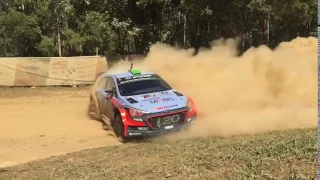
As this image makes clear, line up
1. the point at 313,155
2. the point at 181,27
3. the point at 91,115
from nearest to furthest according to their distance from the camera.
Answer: the point at 313,155 → the point at 91,115 → the point at 181,27

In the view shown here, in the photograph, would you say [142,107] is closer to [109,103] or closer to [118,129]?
[118,129]

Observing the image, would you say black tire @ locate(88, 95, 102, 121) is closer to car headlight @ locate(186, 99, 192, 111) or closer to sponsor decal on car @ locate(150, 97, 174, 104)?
sponsor decal on car @ locate(150, 97, 174, 104)

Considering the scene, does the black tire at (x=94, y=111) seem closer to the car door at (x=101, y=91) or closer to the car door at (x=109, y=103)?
the car door at (x=101, y=91)

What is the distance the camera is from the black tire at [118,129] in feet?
33.7

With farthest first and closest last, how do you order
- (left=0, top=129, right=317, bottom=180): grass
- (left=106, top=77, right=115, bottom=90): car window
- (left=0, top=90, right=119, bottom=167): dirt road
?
1. (left=106, top=77, right=115, bottom=90): car window
2. (left=0, top=90, right=119, bottom=167): dirt road
3. (left=0, top=129, right=317, bottom=180): grass

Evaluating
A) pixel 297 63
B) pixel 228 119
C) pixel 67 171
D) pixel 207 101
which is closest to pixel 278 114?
pixel 228 119

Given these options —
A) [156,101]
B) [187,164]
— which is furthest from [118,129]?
[187,164]

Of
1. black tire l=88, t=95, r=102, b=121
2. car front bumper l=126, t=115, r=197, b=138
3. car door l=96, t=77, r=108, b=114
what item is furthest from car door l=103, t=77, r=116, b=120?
car front bumper l=126, t=115, r=197, b=138

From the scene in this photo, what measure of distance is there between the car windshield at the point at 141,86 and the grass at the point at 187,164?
3.03 meters

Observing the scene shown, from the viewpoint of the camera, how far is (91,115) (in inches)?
552

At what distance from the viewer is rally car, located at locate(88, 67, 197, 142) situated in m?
10.0

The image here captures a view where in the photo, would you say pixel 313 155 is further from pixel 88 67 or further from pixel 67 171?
pixel 88 67

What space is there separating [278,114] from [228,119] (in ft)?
3.84

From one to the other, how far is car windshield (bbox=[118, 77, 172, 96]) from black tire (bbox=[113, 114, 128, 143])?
0.74 meters
